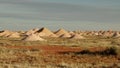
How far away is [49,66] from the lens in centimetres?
2478

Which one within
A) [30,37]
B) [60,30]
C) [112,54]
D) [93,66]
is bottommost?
[60,30]

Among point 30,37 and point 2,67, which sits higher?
point 2,67

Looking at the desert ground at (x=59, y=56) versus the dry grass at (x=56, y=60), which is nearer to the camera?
the dry grass at (x=56, y=60)

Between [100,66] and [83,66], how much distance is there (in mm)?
1103

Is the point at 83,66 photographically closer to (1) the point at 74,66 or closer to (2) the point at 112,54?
(1) the point at 74,66

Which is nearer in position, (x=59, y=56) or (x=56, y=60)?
(x=56, y=60)

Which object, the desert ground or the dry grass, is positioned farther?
the desert ground

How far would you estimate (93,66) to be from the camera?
83.8 feet

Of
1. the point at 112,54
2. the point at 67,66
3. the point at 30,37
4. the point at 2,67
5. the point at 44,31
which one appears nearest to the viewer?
the point at 2,67

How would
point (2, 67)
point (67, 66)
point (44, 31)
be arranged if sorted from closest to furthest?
1. point (2, 67)
2. point (67, 66)
3. point (44, 31)

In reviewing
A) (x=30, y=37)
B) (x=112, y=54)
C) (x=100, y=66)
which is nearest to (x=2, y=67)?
(x=100, y=66)

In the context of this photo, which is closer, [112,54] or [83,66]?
[83,66]

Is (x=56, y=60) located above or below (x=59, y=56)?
above

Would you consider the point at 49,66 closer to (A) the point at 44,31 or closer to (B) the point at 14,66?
(B) the point at 14,66
